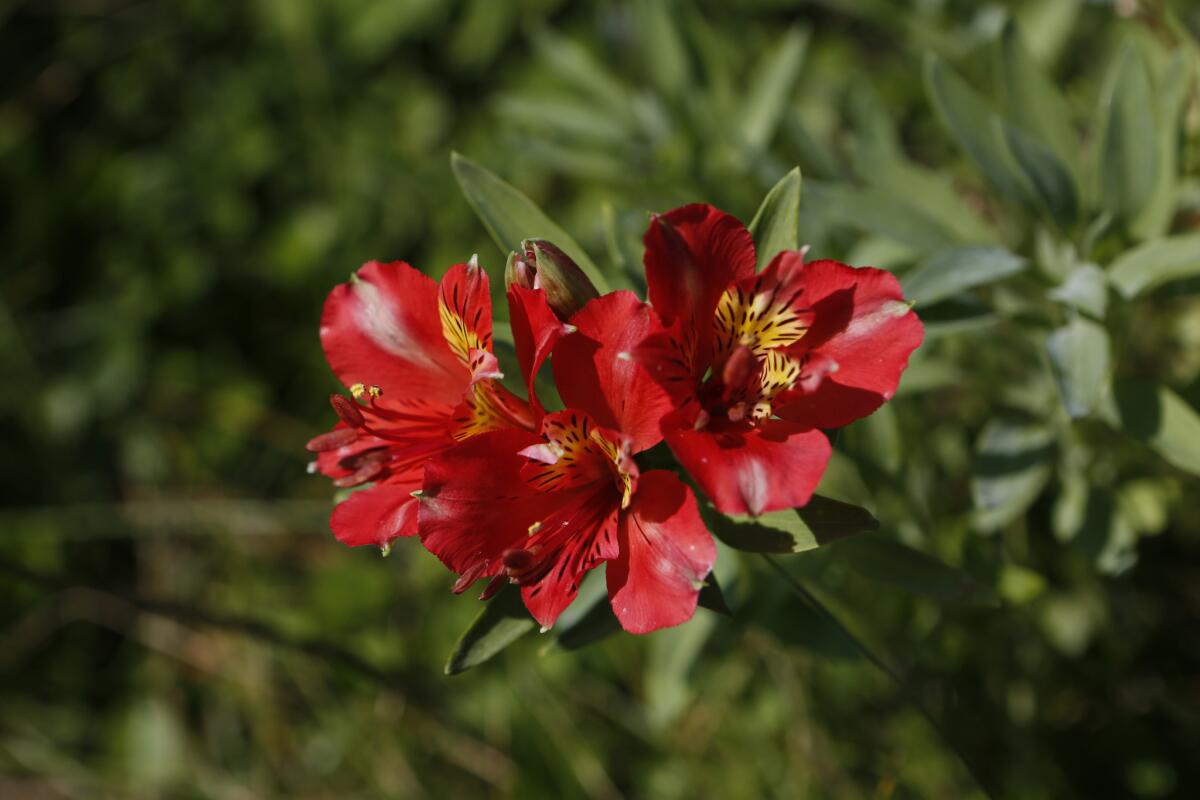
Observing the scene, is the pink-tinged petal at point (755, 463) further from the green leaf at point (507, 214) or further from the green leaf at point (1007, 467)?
the green leaf at point (1007, 467)

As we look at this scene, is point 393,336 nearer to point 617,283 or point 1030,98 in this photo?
point 617,283

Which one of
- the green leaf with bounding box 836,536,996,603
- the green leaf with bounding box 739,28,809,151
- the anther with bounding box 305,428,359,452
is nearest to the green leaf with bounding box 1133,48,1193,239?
the green leaf with bounding box 836,536,996,603

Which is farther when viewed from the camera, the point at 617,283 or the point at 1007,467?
the point at 1007,467

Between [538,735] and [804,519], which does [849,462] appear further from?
[538,735]

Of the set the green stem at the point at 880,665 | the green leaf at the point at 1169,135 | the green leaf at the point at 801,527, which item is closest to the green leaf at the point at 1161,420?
the green leaf at the point at 1169,135

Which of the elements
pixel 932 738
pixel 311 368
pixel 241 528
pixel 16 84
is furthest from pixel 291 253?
pixel 932 738

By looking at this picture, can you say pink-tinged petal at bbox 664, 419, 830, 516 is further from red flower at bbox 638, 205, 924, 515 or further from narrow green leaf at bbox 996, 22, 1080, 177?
narrow green leaf at bbox 996, 22, 1080, 177

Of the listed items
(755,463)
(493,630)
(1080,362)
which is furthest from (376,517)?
(1080,362)
